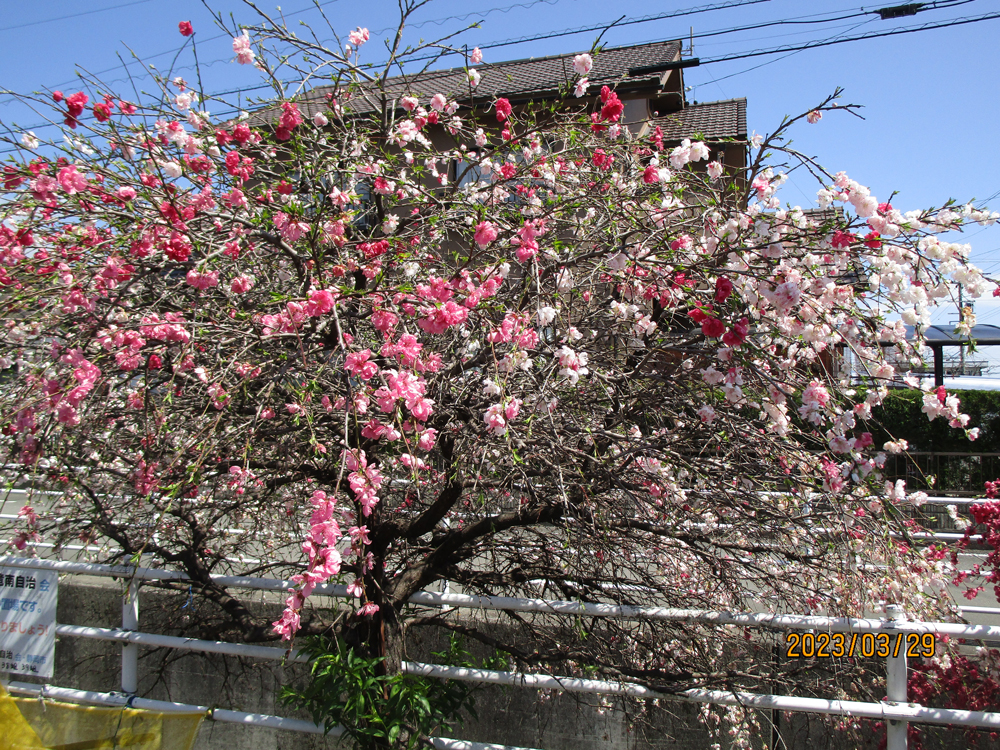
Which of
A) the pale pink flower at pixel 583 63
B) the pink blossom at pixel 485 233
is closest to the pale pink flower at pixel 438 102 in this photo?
the pale pink flower at pixel 583 63

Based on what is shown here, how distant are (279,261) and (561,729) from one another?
283 cm

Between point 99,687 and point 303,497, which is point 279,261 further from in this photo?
point 99,687

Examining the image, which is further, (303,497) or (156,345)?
(303,497)

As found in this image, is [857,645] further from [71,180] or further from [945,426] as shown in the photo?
[945,426]

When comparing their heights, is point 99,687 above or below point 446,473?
below

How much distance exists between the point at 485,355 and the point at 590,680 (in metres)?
1.46

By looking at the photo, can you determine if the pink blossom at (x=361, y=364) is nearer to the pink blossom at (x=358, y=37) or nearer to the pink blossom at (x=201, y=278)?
the pink blossom at (x=201, y=278)

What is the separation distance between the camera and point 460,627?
3.22 meters

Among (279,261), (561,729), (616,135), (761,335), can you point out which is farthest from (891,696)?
(279,261)

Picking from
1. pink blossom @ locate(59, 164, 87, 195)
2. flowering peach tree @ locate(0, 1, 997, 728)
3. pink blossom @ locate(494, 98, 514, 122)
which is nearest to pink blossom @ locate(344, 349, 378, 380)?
flowering peach tree @ locate(0, 1, 997, 728)

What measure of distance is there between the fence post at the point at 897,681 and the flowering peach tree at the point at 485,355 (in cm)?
22

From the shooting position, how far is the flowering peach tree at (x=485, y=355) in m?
2.42

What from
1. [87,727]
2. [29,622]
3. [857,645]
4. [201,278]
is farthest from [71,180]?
[857,645]

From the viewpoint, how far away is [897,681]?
2.49 m
